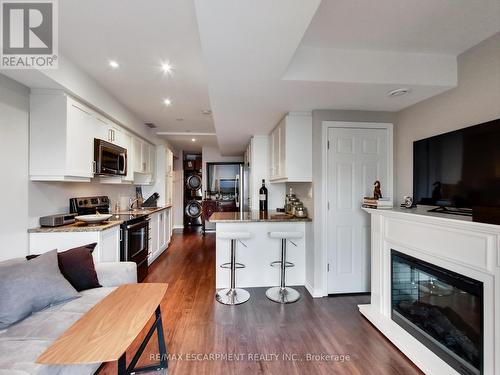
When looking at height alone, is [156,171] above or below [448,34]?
below

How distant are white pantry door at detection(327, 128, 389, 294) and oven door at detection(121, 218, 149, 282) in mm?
2532

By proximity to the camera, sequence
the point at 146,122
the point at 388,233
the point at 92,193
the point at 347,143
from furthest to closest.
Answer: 1. the point at 146,122
2. the point at 92,193
3. the point at 347,143
4. the point at 388,233

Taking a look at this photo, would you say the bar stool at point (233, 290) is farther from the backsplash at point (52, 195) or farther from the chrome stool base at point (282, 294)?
the backsplash at point (52, 195)

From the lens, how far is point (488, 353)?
1.37m

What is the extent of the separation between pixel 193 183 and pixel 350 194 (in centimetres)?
552

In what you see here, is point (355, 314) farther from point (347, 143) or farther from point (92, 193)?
point (92, 193)

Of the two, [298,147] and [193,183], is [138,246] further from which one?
[193,183]

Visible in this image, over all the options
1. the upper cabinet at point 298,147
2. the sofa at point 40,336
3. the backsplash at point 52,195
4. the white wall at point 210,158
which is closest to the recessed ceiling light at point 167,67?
the upper cabinet at point 298,147

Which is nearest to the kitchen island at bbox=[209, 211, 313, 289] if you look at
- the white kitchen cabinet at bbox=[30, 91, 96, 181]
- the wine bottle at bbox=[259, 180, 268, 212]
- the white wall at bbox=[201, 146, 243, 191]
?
the wine bottle at bbox=[259, 180, 268, 212]

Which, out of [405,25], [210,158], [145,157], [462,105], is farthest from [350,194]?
[210,158]

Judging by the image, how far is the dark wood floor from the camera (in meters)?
1.75

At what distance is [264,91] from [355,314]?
2.47 meters

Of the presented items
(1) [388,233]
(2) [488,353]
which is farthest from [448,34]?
(2) [488,353]

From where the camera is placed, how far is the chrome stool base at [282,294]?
2762mm
